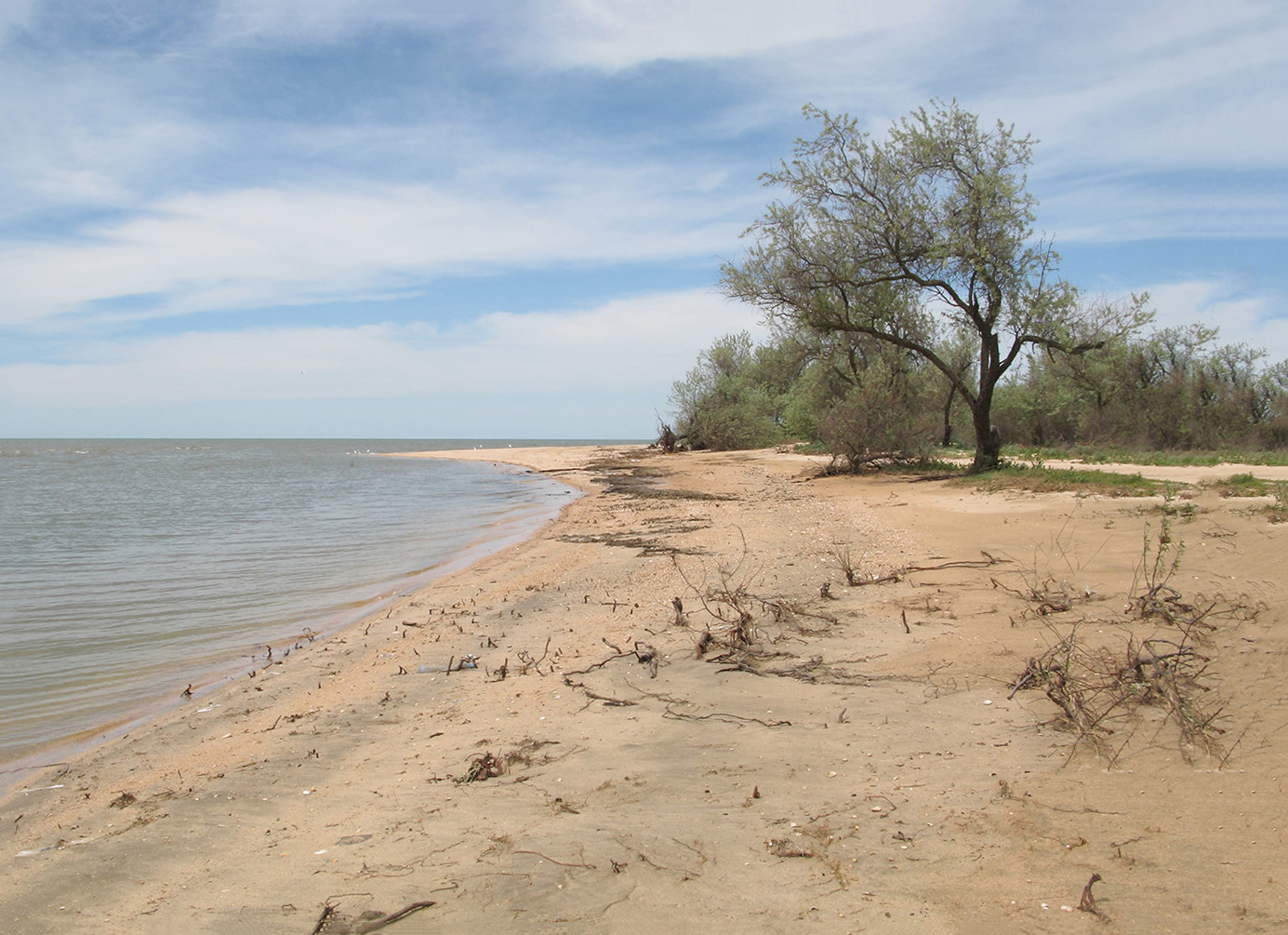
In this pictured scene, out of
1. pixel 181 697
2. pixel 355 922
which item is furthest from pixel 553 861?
pixel 181 697

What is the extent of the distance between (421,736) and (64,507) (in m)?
21.9

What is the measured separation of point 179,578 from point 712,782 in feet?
32.7

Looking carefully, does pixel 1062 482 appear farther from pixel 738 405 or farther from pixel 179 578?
pixel 738 405

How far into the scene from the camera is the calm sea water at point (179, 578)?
21.5ft

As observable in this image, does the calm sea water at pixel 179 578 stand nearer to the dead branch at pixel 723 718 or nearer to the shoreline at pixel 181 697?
the shoreline at pixel 181 697

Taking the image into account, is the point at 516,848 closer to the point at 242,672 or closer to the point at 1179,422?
the point at 242,672

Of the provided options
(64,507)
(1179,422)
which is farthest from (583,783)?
(1179,422)

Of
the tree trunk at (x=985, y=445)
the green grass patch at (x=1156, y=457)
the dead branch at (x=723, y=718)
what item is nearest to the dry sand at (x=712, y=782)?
the dead branch at (x=723, y=718)

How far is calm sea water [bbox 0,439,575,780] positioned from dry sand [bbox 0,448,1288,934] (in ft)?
3.64

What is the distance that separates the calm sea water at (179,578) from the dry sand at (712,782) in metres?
1.11

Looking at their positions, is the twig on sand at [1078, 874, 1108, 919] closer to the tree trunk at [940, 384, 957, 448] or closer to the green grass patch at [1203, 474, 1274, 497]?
the green grass patch at [1203, 474, 1274, 497]

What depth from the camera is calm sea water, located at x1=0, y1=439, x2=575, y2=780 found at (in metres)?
6.55

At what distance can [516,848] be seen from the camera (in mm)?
3084

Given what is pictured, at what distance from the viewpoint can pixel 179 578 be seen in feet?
35.9
